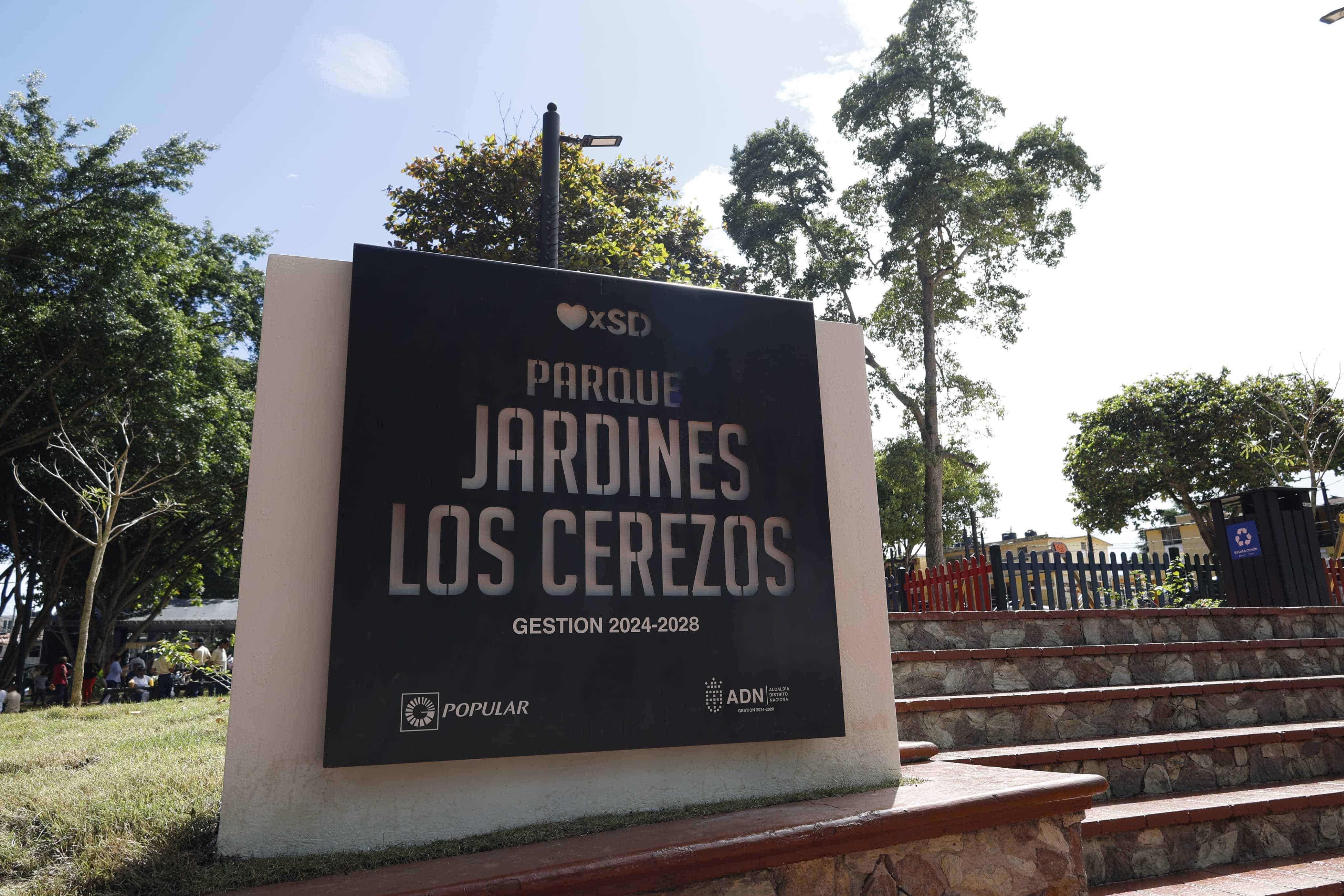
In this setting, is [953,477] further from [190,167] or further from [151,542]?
[151,542]

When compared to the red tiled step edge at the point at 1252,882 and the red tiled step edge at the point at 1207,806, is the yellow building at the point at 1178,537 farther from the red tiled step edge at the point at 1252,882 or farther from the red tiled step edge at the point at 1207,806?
the red tiled step edge at the point at 1252,882

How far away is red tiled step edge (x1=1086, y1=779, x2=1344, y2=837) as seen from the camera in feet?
15.9

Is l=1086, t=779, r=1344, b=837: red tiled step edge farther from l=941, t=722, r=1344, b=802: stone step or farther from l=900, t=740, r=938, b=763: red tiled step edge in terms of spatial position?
l=900, t=740, r=938, b=763: red tiled step edge

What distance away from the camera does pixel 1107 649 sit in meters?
6.88

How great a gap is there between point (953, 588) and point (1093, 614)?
267cm

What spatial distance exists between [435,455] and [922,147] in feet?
63.4

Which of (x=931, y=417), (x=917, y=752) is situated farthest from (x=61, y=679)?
(x=917, y=752)

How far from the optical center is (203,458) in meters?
19.6

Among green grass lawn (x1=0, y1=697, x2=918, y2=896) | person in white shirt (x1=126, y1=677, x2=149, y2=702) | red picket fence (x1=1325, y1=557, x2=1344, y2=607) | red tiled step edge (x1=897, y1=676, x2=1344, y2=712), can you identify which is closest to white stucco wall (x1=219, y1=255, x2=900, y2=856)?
green grass lawn (x1=0, y1=697, x2=918, y2=896)

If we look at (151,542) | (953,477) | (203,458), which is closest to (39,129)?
(203,458)

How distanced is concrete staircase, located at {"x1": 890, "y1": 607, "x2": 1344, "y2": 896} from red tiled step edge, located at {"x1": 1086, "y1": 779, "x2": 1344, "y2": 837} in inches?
0.5

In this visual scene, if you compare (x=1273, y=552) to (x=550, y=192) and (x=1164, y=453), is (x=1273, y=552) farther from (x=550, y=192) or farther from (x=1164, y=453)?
(x=1164, y=453)

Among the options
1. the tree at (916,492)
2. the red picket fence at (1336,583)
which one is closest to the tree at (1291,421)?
the tree at (916,492)

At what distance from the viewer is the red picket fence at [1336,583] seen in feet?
35.1
